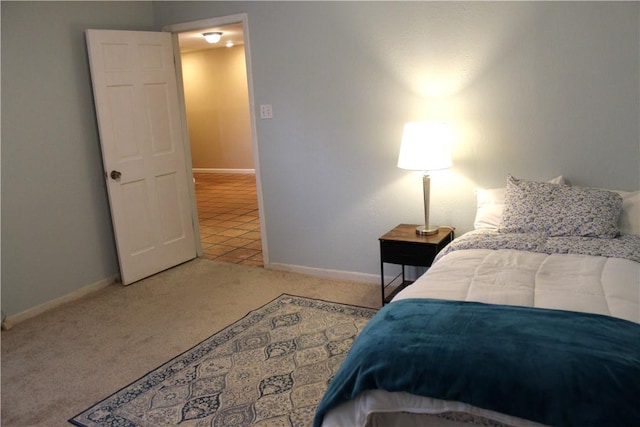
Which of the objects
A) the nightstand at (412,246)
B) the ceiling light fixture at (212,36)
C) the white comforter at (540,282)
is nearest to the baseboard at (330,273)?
the nightstand at (412,246)

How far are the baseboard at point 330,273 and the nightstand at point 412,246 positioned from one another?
0.47m

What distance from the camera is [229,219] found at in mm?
6324

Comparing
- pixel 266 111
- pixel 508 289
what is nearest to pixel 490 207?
pixel 508 289

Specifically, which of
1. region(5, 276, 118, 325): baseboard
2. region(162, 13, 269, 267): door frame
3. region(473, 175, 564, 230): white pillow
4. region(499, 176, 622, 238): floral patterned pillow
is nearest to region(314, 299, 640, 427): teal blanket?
region(499, 176, 622, 238): floral patterned pillow

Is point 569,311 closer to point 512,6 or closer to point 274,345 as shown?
point 274,345

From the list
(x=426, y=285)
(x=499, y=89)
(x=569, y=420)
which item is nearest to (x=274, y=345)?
(x=426, y=285)

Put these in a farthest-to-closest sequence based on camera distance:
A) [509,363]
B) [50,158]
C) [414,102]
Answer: [50,158] < [414,102] < [509,363]

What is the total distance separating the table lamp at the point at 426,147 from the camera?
3137 mm

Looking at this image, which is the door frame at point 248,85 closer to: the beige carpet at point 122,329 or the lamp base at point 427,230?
the beige carpet at point 122,329

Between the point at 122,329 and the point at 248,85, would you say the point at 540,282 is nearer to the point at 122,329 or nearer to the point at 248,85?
the point at 122,329

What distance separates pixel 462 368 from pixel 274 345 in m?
1.60

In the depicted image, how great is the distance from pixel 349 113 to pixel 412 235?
3.42 feet

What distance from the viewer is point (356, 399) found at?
1.76 meters

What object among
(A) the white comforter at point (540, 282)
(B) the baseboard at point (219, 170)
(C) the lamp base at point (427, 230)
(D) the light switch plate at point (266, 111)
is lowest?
(B) the baseboard at point (219, 170)
